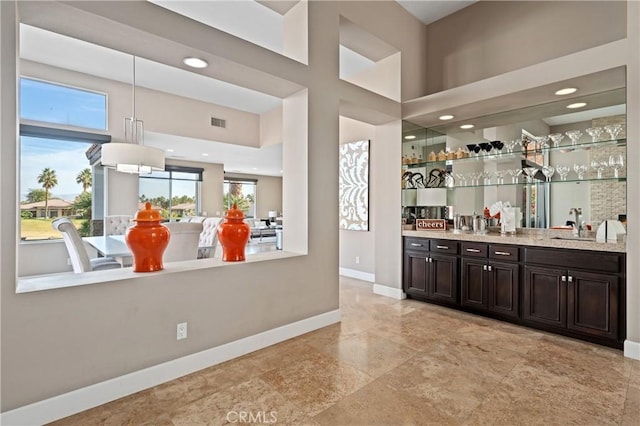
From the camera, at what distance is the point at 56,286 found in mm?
1850

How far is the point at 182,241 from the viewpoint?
3.29 m

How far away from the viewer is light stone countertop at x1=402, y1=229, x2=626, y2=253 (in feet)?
9.12

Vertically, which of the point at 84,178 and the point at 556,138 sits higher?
the point at 556,138

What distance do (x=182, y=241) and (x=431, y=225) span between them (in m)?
3.12

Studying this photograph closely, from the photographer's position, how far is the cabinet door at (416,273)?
13.4ft

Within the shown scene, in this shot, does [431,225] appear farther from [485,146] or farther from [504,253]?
[485,146]

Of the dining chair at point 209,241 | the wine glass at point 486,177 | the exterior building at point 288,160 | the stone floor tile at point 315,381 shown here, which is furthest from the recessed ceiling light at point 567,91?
the dining chair at point 209,241

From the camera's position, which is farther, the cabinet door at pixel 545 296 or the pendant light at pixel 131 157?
the pendant light at pixel 131 157

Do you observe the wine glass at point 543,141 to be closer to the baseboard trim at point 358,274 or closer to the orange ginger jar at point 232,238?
the baseboard trim at point 358,274

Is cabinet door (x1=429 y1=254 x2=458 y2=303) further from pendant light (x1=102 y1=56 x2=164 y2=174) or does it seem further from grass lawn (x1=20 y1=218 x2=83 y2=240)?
grass lawn (x1=20 y1=218 x2=83 y2=240)

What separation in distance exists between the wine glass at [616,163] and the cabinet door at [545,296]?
113cm

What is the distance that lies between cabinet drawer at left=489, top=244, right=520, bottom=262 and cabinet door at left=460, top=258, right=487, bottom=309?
5.7 inches

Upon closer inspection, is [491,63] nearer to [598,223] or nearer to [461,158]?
[461,158]

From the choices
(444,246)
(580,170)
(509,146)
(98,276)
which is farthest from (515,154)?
(98,276)
